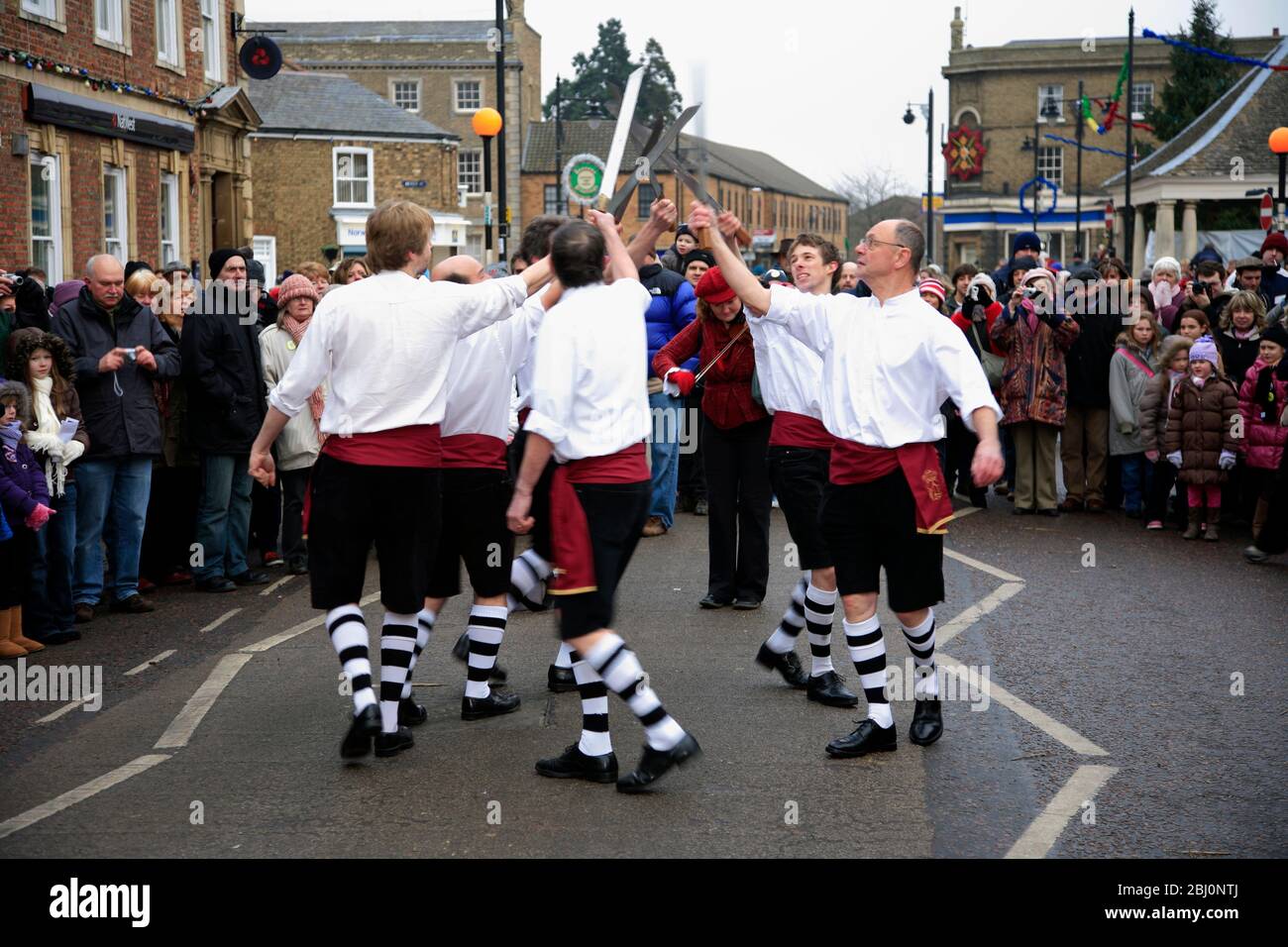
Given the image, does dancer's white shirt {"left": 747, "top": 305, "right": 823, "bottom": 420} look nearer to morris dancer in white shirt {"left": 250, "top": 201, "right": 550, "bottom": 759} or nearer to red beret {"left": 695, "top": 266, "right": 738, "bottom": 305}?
red beret {"left": 695, "top": 266, "right": 738, "bottom": 305}

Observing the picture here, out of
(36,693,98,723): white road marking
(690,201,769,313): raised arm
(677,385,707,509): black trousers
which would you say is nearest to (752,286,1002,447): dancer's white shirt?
(690,201,769,313): raised arm

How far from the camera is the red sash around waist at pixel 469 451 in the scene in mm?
6750

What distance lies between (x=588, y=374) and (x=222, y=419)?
532cm

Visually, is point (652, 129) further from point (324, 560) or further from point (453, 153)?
point (453, 153)

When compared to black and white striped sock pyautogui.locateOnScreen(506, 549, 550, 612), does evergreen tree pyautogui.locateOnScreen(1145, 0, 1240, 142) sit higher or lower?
higher

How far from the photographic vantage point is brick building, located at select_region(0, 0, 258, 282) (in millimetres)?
18953

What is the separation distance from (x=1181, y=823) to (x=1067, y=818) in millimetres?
394

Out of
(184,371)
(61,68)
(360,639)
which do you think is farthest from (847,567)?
(61,68)

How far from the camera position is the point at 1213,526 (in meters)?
12.5

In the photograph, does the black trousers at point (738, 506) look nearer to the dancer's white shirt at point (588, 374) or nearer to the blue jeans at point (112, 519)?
the dancer's white shirt at point (588, 374)

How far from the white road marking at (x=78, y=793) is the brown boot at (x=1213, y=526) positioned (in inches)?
351

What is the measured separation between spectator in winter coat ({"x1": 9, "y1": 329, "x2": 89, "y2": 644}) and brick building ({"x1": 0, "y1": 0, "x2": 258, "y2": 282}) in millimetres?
10342

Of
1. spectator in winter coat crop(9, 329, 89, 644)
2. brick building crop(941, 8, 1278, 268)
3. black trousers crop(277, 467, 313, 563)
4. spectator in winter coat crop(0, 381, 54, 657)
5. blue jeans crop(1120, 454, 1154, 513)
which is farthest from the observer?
brick building crop(941, 8, 1278, 268)

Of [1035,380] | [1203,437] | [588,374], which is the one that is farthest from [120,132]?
[588,374]
